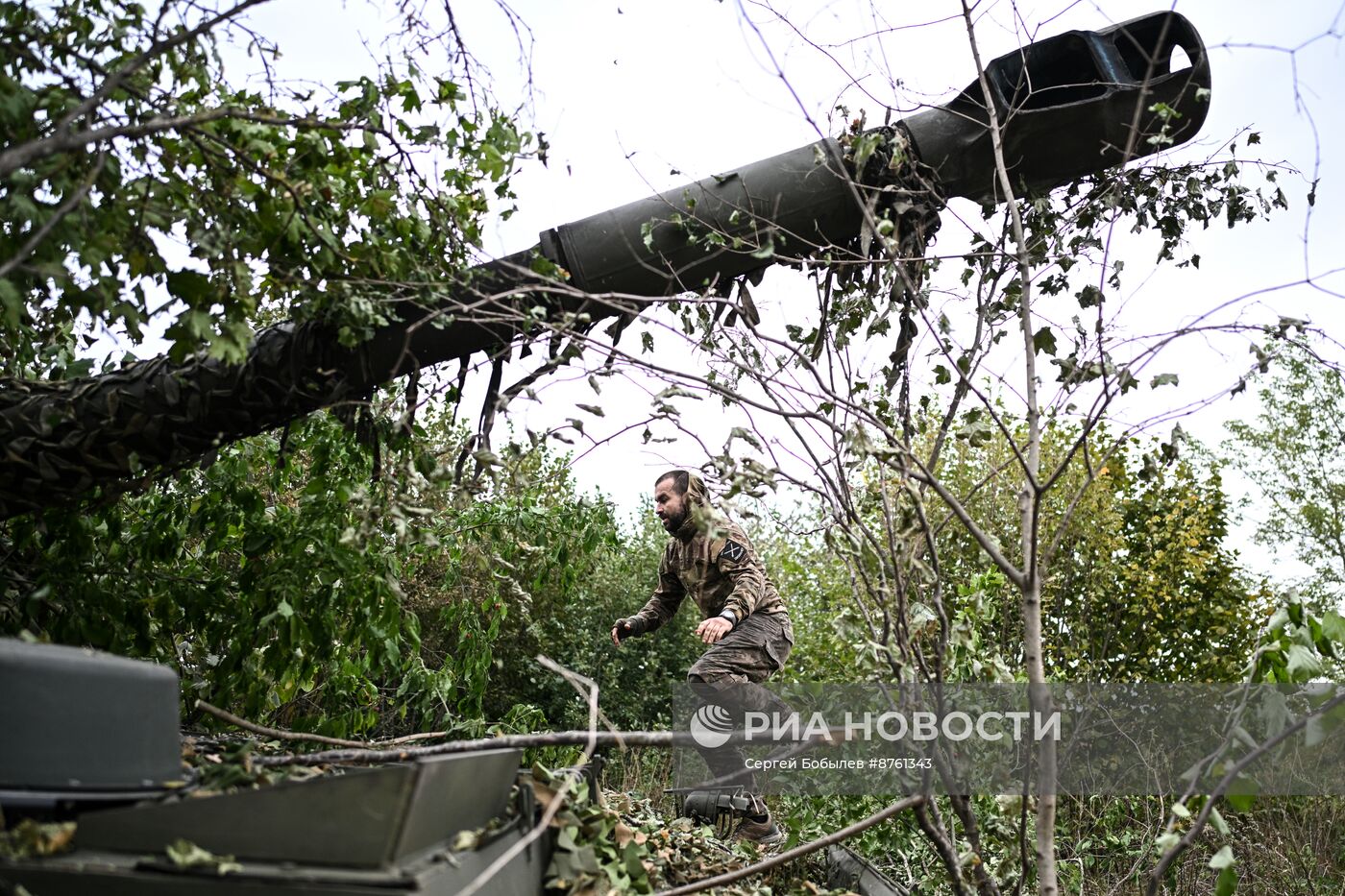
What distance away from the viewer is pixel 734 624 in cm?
514

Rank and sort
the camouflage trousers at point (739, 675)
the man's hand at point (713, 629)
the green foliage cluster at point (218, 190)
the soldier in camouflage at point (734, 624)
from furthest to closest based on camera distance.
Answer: the camouflage trousers at point (739, 675)
the soldier in camouflage at point (734, 624)
the man's hand at point (713, 629)
the green foliage cluster at point (218, 190)

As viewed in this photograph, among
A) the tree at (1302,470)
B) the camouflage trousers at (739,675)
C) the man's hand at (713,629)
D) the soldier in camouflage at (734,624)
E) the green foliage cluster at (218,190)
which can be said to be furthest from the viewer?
the tree at (1302,470)

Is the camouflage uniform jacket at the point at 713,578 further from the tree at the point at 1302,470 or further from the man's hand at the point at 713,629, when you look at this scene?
the tree at the point at 1302,470

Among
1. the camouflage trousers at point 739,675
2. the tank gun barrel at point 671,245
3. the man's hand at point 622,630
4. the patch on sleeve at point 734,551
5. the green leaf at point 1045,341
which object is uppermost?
the tank gun barrel at point 671,245

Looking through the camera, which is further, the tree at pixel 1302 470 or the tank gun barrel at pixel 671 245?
the tree at pixel 1302 470

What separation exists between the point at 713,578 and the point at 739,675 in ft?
1.68

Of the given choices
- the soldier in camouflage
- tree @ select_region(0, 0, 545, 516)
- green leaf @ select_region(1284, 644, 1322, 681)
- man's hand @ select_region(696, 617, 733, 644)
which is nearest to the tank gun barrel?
tree @ select_region(0, 0, 545, 516)

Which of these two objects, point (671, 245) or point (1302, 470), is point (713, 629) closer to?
point (671, 245)

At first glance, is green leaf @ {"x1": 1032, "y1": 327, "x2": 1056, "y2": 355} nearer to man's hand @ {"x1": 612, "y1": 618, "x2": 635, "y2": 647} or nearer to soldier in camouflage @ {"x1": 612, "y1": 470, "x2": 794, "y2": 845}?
soldier in camouflage @ {"x1": 612, "y1": 470, "x2": 794, "y2": 845}

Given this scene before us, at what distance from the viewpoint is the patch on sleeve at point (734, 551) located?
17.9ft

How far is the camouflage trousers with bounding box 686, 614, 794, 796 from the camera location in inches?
214

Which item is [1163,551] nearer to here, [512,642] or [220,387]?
[512,642]

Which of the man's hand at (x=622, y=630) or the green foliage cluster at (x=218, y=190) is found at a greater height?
the green foliage cluster at (x=218, y=190)

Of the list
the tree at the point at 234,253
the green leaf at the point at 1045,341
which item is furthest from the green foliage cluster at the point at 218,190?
the green leaf at the point at 1045,341
